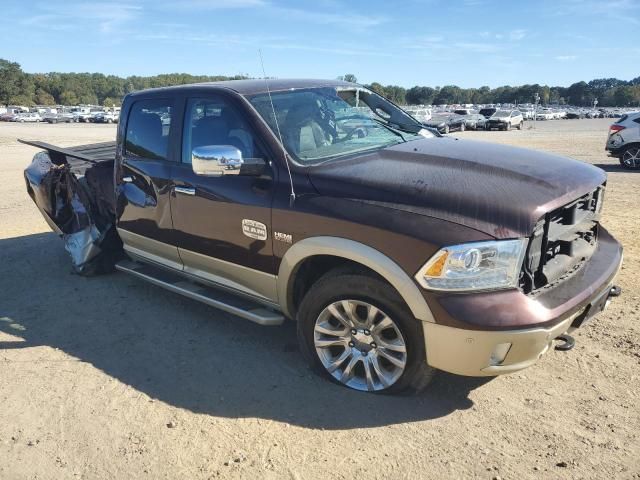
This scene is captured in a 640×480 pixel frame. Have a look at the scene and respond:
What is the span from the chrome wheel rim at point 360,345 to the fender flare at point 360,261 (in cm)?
26

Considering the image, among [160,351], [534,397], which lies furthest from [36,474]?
[534,397]

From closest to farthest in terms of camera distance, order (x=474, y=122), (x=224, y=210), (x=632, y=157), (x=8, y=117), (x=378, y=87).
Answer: (x=224, y=210) → (x=632, y=157) → (x=474, y=122) → (x=8, y=117) → (x=378, y=87)

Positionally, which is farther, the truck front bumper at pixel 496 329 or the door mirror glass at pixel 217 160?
the door mirror glass at pixel 217 160

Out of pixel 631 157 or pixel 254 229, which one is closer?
pixel 254 229

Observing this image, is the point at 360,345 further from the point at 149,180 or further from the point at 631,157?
the point at 631,157

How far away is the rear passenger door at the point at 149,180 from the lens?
4.44 metres

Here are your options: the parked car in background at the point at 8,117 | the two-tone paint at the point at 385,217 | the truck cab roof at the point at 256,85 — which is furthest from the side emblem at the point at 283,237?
the parked car in background at the point at 8,117

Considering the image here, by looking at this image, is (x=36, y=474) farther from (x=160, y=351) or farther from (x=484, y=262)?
(x=484, y=262)

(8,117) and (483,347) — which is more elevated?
(483,347)

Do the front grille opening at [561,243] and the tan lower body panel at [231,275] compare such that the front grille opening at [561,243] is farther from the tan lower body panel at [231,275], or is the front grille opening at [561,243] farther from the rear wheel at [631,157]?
the rear wheel at [631,157]

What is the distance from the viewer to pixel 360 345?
3.36 m

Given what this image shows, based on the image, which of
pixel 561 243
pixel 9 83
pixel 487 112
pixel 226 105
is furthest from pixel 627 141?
pixel 9 83

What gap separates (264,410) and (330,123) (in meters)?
2.16

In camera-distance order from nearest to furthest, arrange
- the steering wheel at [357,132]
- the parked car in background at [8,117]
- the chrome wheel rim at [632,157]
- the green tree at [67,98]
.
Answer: the steering wheel at [357,132], the chrome wheel rim at [632,157], the parked car in background at [8,117], the green tree at [67,98]
